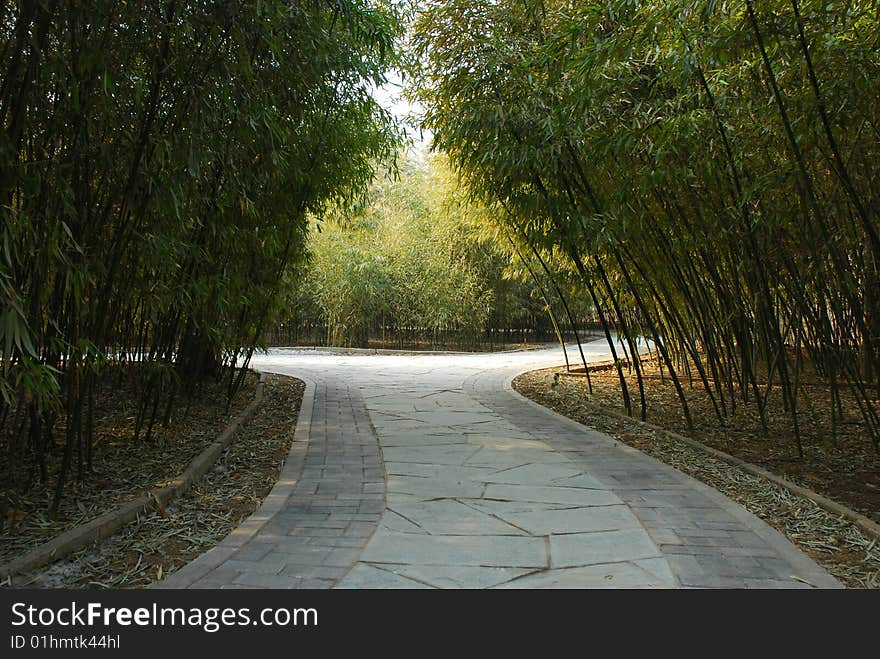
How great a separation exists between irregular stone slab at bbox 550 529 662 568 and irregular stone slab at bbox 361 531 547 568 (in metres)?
0.06

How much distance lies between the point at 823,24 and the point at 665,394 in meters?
4.48

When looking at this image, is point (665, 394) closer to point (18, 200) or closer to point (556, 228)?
point (556, 228)

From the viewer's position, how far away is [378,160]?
6.11 meters

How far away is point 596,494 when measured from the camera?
10.1ft

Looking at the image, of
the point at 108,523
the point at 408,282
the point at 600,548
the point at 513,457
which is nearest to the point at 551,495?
the point at 600,548

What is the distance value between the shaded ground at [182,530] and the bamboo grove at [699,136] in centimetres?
247

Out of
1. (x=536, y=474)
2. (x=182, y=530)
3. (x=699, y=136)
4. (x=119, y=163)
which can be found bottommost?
(x=182, y=530)

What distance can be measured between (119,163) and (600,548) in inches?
95.9

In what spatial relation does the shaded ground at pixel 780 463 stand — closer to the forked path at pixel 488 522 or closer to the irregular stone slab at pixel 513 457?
the forked path at pixel 488 522

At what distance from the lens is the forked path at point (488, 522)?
212 cm

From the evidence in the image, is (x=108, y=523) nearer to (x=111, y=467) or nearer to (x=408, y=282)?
(x=111, y=467)

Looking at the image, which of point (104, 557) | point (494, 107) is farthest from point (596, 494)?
point (494, 107)

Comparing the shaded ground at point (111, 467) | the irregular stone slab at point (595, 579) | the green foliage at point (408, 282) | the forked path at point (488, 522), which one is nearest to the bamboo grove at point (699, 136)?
the forked path at point (488, 522)

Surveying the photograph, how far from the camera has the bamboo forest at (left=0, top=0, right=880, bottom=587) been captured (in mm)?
2477
